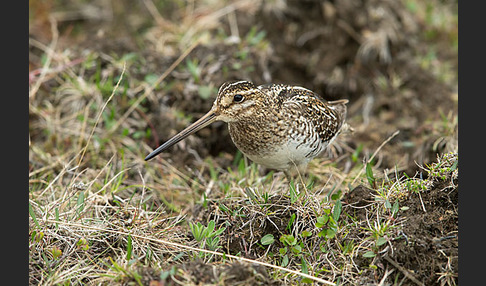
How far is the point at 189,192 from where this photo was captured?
15.8 feet

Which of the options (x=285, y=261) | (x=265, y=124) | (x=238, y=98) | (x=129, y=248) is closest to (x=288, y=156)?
(x=265, y=124)

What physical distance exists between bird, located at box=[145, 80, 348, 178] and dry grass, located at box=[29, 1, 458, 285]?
10.3 inches

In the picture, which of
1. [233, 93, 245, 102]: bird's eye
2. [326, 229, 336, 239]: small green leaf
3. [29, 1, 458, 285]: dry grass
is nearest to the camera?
[29, 1, 458, 285]: dry grass

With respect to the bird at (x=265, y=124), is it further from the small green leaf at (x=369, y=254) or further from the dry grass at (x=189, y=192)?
the small green leaf at (x=369, y=254)

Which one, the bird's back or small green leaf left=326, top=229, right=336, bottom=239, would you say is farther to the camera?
the bird's back

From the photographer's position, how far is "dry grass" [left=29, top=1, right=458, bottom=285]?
3.47 meters

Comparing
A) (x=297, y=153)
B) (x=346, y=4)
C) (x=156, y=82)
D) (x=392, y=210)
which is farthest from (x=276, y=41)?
(x=392, y=210)

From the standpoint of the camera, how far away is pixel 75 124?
17.4 ft

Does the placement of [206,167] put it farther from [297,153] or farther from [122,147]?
[297,153]

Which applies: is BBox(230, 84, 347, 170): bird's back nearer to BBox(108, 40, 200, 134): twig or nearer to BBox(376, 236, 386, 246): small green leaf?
BBox(376, 236, 386, 246): small green leaf

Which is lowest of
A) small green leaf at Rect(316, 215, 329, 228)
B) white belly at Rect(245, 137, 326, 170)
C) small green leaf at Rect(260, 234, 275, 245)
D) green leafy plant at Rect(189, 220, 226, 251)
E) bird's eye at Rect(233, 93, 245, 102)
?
small green leaf at Rect(260, 234, 275, 245)

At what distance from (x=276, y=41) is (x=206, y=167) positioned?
7.27ft

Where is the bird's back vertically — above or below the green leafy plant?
above

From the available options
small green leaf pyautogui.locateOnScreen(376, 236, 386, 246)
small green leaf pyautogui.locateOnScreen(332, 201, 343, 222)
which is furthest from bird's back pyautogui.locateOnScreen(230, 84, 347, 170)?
small green leaf pyautogui.locateOnScreen(376, 236, 386, 246)
